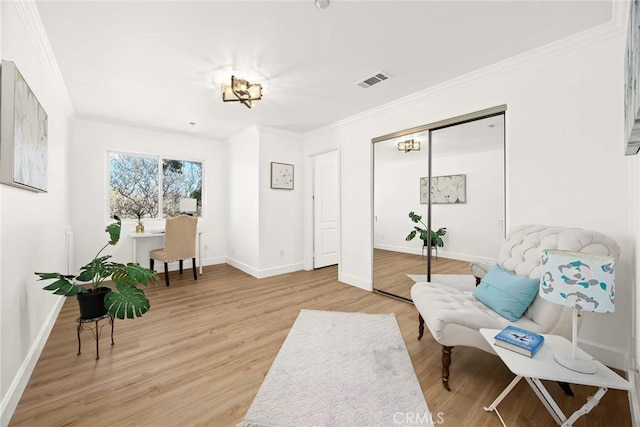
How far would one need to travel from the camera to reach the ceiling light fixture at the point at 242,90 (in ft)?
8.82

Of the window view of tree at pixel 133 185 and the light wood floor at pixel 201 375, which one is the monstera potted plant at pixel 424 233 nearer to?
the light wood floor at pixel 201 375

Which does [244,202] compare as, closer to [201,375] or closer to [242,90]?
[242,90]

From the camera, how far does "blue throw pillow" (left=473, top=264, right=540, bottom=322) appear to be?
181 cm

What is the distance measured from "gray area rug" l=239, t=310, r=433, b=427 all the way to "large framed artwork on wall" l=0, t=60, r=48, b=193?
191cm

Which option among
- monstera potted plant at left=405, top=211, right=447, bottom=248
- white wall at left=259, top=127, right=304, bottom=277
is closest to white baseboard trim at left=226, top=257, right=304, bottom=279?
white wall at left=259, top=127, right=304, bottom=277

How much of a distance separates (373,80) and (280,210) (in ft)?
8.63

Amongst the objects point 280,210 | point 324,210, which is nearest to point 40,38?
point 280,210

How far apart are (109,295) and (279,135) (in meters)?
3.37

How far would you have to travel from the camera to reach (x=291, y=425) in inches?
57.2

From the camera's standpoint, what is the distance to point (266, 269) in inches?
177

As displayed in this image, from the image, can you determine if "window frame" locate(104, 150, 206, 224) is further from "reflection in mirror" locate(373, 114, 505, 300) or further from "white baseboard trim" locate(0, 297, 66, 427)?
"reflection in mirror" locate(373, 114, 505, 300)

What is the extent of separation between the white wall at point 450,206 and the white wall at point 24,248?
11.0 ft

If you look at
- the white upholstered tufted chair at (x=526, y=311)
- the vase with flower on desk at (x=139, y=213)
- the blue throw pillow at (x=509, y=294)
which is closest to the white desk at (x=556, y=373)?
the white upholstered tufted chair at (x=526, y=311)

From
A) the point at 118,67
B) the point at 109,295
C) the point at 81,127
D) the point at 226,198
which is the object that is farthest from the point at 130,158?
the point at 109,295
